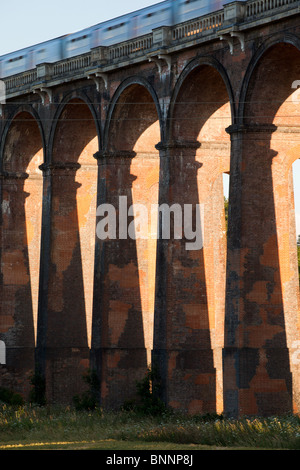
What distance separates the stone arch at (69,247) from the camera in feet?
162

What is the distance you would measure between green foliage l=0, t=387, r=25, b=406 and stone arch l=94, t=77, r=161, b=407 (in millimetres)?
5851

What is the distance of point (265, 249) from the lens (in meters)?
39.1

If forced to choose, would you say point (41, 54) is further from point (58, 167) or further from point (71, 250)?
point (71, 250)

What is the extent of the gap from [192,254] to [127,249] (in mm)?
4242

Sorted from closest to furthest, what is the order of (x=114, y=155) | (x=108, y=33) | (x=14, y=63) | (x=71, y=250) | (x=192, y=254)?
(x=192, y=254), (x=114, y=155), (x=108, y=33), (x=71, y=250), (x=14, y=63)

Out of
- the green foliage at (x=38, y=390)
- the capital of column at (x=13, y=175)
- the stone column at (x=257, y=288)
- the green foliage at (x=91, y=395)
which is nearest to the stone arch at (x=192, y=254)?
the stone column at (x=257, y=288)

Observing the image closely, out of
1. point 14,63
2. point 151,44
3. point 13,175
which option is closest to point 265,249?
point 151,44

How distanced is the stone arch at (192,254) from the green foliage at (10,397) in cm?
976

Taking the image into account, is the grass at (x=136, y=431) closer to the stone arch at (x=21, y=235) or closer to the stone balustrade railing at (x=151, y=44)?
the stone arch at (x=21, y=235)

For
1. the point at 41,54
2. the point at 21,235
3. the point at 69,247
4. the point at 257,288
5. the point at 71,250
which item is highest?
the point at 41,54

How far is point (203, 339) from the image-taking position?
4266cm

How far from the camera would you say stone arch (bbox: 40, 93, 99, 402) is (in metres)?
49.3

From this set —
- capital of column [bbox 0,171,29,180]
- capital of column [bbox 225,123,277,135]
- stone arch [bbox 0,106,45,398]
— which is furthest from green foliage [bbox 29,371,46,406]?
capital of column [bbox 225,123,277,135]

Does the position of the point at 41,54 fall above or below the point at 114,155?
above
